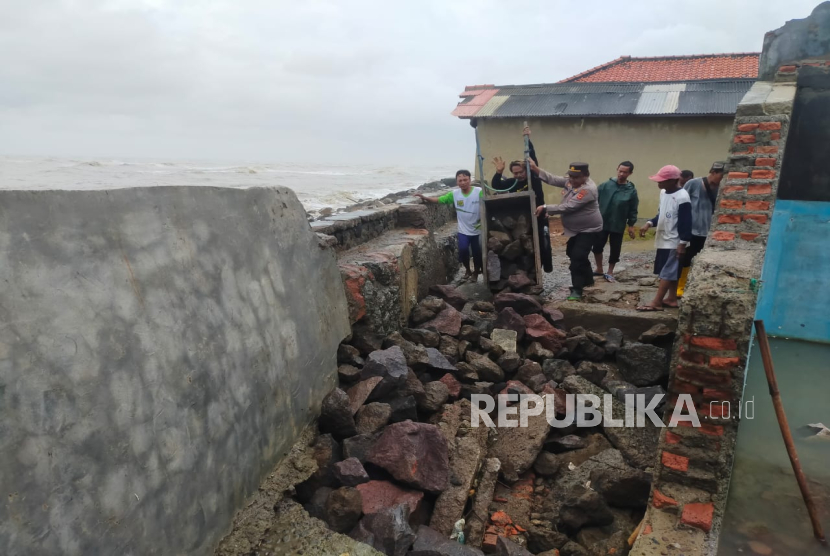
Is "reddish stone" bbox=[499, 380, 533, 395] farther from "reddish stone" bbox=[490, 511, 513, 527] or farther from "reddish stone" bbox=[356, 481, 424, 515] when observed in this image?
"reddish stone" bbox=[356, 481, 424, 515]

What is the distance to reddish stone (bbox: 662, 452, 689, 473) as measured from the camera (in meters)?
3.10

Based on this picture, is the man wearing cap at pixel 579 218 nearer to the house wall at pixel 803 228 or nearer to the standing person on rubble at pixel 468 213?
the standing person on rubble at pixel 468 213

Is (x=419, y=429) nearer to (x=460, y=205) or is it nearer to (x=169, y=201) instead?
(x=169, y=201)

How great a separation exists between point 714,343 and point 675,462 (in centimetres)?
73

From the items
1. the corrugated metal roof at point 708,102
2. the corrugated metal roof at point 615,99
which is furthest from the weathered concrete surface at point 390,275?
the corrugated metal roof at point 708,102

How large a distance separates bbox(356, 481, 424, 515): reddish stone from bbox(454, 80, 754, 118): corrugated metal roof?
11.0 metres

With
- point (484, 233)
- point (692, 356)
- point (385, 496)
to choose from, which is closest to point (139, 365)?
point (385, 496)

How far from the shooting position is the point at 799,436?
394cm

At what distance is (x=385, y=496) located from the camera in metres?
3.09

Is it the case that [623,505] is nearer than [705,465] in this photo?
No

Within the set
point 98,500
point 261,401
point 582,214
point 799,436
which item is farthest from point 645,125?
point 98,500

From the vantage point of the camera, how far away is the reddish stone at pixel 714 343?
293 cm

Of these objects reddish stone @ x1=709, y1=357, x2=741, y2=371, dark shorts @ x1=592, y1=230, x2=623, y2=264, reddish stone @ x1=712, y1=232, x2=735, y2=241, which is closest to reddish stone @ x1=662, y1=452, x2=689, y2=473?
reddish stone @ x1=709, y1=357, x2=741, y2=371

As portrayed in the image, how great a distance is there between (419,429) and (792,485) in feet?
7.55
